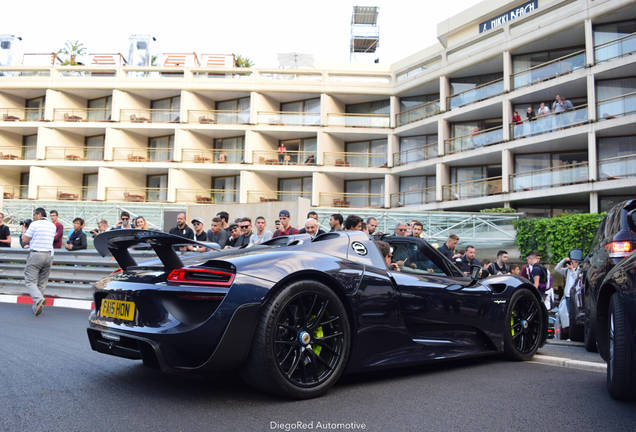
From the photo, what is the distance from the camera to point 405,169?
33.6 metres

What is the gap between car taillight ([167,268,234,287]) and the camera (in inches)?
131

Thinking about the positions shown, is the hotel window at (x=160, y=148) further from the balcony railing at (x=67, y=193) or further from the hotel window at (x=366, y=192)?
the hotel window at (x=366, y=192)

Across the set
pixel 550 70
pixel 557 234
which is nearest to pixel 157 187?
pixel 550 70

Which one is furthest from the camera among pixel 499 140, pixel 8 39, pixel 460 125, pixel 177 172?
pixel 8 39

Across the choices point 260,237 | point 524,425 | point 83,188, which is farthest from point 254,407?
point 83,188

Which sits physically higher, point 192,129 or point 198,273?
point 192,129

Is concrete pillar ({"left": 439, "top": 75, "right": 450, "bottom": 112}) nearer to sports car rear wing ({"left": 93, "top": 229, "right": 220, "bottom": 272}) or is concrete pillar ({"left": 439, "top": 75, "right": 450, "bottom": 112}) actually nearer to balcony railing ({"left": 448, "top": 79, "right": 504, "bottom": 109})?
balcony railing ({"left": 448, "top": 79, "right": 504, "bottom": 109})

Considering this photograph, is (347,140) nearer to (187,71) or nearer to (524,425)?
(187,71)

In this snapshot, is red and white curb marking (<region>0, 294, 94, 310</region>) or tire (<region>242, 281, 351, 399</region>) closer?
tire (<region>242, 281, 351, 399</region>)

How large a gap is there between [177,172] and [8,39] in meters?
Answer: 19.4

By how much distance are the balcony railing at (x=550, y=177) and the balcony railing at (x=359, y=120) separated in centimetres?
1054

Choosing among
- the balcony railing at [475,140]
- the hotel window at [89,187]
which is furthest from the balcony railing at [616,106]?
the hotel window at [89,187]

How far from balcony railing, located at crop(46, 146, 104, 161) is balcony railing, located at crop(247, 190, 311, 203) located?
11.6 meters

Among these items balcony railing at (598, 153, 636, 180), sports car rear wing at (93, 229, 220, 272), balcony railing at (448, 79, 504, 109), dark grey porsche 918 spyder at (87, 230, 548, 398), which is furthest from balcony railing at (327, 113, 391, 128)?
sports car rear wing at (93, 229, 220, 272)
